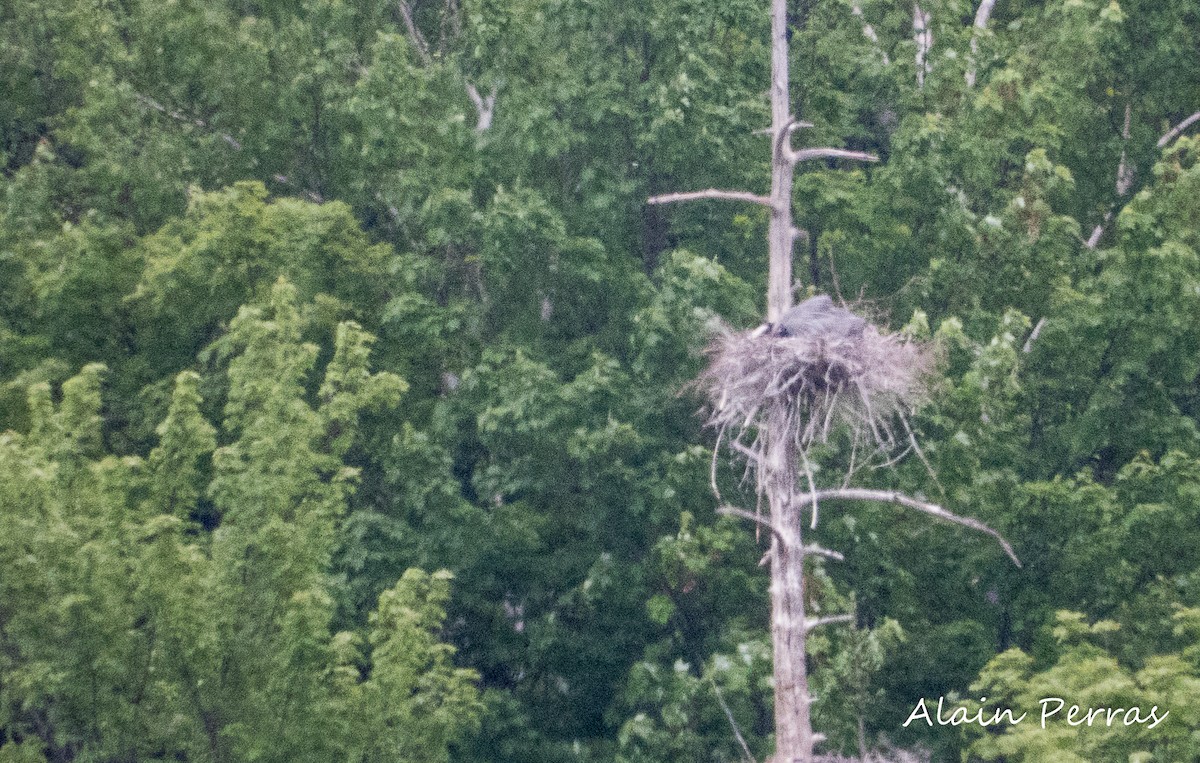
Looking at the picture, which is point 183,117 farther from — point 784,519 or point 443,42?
point 784,519

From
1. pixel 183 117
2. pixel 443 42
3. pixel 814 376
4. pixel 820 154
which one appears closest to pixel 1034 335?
pixel 443 42

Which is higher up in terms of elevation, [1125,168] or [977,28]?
[977,28]

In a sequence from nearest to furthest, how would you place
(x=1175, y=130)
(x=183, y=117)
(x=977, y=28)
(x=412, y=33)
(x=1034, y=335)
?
(x=1034, y=335)
(x=977, y=28)
(x=1175, y=130)
(x=183, y=117)
(x=412, y=33)

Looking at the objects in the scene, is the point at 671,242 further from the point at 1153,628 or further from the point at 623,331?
the point at 1153,628

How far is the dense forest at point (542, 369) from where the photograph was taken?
44.1 feet

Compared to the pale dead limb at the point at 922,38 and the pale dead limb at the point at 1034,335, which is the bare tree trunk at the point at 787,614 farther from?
the pale dead limb at the point at 922,38

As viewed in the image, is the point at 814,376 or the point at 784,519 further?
the point at 784,519

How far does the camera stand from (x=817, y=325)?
30.3 ft

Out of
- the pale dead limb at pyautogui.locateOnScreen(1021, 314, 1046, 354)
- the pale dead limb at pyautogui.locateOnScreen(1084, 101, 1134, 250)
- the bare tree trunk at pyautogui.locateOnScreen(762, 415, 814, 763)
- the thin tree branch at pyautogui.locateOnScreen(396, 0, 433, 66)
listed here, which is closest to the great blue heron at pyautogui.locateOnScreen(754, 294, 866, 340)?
the bare tree trunk at pyautogui.locateOnScreen(762, 415, 814, 763)

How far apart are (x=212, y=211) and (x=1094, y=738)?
8906 millimetres

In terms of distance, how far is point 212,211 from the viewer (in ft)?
53.0

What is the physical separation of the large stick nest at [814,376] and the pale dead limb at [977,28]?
26.9 feet

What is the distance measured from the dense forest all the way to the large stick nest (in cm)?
402

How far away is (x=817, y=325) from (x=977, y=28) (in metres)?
8.65
